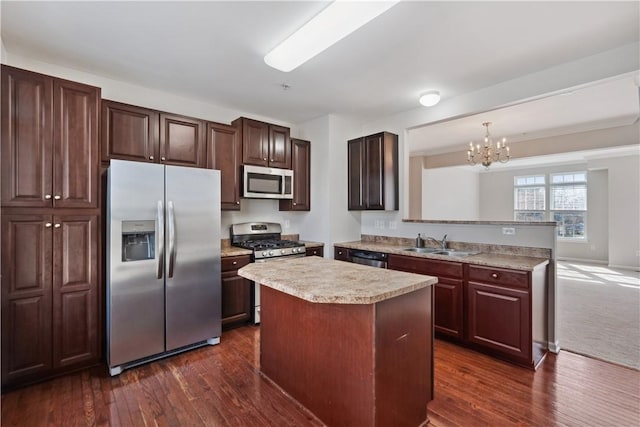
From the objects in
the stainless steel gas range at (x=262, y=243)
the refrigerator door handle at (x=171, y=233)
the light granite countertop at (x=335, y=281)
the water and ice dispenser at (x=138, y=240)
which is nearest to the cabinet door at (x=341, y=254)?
the stainless steel gas range at (x=262, y=243)

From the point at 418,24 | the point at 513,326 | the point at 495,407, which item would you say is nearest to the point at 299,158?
the point at 418,24

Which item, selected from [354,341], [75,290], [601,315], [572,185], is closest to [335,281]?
[354,341]

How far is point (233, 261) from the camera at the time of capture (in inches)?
132

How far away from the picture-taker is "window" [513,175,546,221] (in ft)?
28.5

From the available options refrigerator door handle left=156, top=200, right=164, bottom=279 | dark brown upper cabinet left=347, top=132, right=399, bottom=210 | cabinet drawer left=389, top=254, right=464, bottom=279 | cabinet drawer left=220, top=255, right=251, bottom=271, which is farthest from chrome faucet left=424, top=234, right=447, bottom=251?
refrigerator door handle left=156, top=200, right=164, bottom=279

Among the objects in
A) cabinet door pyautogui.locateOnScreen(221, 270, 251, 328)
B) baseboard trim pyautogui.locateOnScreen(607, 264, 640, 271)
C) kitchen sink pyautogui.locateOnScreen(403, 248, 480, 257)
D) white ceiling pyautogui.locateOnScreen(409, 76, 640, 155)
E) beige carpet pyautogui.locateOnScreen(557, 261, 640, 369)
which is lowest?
beige carpet pyautogui.locateOnScreen(557, 261, 640, 369)

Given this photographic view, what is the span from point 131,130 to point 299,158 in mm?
2084

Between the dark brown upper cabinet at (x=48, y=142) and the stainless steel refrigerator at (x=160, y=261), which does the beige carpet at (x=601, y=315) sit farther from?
the dark brown upper cabinet at (x=48, y=142)

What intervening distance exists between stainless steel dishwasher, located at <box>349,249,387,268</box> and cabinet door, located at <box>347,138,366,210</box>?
66 centimetres

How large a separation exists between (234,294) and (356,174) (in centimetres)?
228

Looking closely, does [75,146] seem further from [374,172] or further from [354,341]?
[374,172]

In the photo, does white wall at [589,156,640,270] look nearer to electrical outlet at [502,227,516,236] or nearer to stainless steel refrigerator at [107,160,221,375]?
electrical outlet at [502,227,516,236]

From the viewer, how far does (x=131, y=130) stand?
2885 millimetres

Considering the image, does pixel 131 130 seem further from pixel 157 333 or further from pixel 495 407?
pixel 495 407
